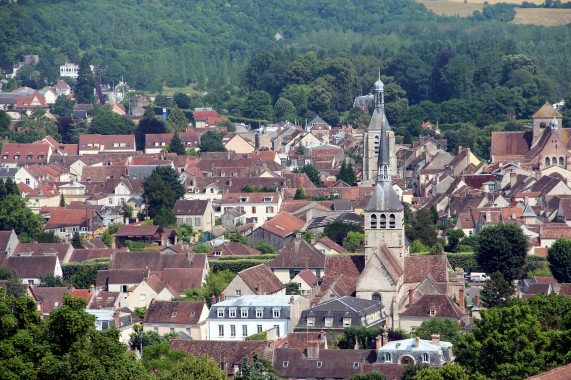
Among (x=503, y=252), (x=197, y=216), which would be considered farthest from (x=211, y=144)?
(x=503, y=252)

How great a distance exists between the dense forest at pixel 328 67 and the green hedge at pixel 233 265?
138ft

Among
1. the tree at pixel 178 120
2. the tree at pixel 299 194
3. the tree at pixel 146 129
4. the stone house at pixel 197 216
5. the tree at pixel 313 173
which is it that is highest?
the tree at pixel 178 120

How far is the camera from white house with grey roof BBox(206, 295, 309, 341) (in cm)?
4747

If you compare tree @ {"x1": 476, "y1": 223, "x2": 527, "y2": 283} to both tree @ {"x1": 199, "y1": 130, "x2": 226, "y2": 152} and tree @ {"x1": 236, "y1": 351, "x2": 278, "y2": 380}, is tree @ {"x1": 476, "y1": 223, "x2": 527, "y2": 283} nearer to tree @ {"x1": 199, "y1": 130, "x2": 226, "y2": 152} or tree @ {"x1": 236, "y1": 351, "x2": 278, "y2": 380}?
tree @ {"x1": 236, "y1": 351, "x2": 278, "y2": 380}

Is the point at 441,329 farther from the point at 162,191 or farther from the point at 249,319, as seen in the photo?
the point at 162,191

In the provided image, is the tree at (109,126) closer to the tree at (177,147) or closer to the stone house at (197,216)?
the tree at (177,147)

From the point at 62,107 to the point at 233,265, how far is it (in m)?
76.0

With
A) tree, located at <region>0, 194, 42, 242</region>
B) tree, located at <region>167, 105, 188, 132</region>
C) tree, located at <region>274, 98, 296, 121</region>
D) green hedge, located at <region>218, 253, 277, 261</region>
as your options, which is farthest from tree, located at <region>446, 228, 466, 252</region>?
tree, located at <region>274, 98, 296, 121</region>

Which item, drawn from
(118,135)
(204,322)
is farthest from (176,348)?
(118,135)

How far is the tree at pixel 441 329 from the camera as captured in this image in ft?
145

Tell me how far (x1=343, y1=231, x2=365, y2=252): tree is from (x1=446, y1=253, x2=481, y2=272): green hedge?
509 centimetres

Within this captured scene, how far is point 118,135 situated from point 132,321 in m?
58.4

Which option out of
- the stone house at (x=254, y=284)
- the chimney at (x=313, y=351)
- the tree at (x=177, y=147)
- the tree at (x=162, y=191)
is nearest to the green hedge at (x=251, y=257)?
the stone house at (x=254, y=284)

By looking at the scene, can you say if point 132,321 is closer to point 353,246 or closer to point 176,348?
point 176,348
